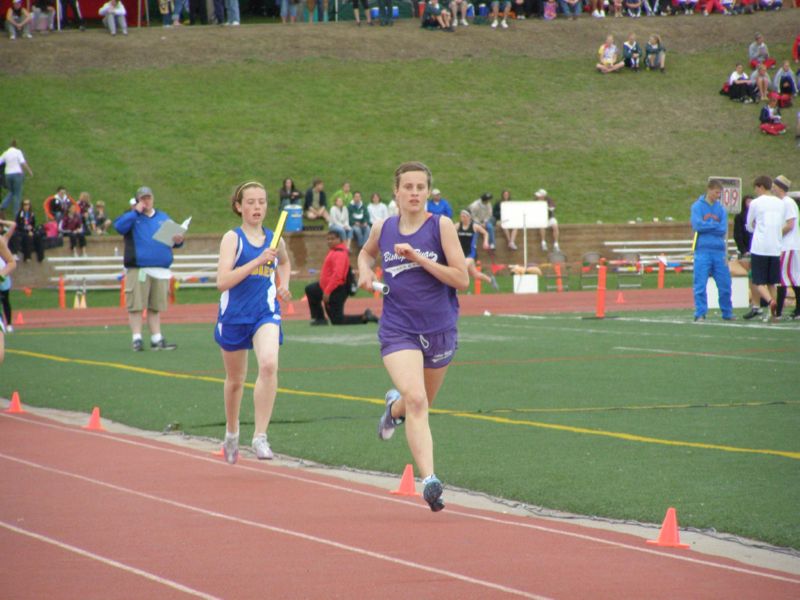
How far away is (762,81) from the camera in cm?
4919

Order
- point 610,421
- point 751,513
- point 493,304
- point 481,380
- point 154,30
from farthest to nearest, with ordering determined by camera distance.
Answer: point 154,30 → point 493,304 → point 481,380 → point 610,421 → point 751,513

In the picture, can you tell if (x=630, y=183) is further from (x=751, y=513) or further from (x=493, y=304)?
(x=751, y=513)

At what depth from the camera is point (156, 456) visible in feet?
34.4

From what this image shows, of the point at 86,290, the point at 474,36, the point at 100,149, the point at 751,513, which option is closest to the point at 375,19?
the point at 474,36

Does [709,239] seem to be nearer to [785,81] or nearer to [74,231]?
[74,231]

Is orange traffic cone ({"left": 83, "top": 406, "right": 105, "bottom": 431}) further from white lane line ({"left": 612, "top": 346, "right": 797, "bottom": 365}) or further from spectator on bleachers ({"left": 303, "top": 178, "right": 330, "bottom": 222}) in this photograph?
spectator on bleachers ({"left": 303, "top": 178, "right": 330, "bottom": 222})

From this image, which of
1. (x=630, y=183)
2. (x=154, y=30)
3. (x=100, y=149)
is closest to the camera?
(x=100, y=149)

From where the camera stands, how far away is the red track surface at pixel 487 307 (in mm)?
26578

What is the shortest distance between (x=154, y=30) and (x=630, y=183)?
61.2 feet

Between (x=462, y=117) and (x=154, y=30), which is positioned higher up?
(x=154, y=30)

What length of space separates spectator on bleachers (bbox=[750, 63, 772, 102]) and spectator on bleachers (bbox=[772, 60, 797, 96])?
60 cm

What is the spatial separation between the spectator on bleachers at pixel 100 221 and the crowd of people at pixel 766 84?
944 inches

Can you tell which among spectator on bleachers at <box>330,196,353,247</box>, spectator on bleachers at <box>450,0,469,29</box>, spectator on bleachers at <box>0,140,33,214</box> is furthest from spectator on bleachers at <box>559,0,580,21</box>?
spectator on bleachers at <box>0,140,33,214</box>

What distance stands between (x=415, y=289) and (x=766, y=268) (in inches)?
555
